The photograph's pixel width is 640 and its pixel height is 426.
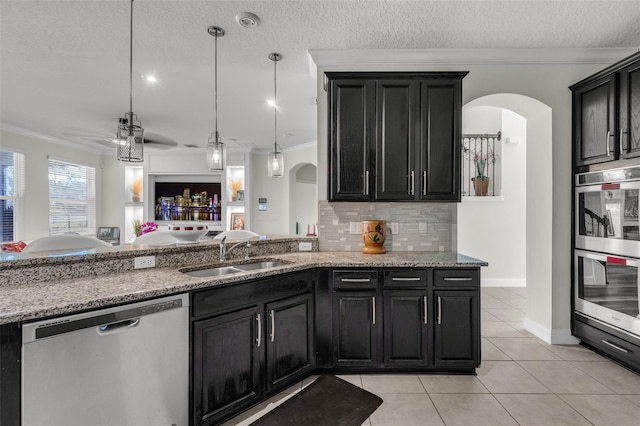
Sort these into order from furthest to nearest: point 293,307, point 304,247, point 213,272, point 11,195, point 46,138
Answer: point 46,138 → point 11,195 → point 304,247 → point 213,272 → point 293,307

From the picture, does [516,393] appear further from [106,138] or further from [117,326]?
[106,138]

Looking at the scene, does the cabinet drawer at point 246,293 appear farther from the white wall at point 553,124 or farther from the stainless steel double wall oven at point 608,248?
the stainless steel double wall oven at point 608,248

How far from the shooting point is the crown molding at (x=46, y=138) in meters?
5.17

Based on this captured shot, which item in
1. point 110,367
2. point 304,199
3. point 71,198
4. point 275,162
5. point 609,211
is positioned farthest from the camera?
point 304,199

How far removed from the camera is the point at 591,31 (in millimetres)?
2656

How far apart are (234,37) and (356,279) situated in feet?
7.40

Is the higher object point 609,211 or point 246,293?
point 609,211

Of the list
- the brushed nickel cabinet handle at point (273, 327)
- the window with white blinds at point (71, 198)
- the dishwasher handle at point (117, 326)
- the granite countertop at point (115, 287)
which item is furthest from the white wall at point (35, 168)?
the brushed nickel cabinet handle at point (273, 327)

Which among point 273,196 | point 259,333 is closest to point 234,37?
point 259,333

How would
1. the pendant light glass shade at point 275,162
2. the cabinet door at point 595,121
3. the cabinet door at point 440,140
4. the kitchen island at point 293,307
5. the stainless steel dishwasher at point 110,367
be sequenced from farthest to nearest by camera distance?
1. the pendant light glass shade at point 275,162
2. the cabinet door at point 440,140
3. the cabinet door at point 595,121
4. the kitchen island at point 293,307
5. the stainless steel dishwasher at point 110,367

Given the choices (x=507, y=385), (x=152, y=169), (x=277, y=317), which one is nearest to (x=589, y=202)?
(x=507, y=385)

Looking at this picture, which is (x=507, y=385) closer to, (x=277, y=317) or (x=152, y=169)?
(x=277, y=317)

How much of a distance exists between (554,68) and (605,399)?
112 inches

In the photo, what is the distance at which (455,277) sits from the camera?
2447 millimetres
